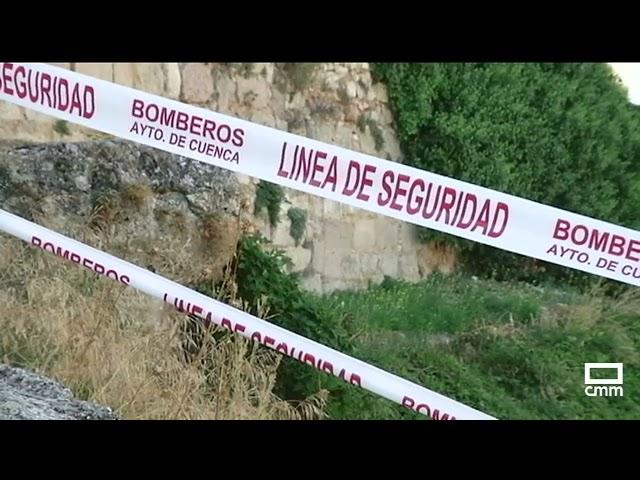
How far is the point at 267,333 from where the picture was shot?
3973mm

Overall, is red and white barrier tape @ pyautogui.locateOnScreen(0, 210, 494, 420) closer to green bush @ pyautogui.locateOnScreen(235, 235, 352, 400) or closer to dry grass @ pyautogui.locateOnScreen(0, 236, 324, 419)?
dry grass @ pyautogui.locateOnScreen(0, 236, 324, 419)

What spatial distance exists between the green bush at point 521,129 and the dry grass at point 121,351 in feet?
8.30

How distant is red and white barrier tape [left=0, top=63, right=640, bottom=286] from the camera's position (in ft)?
12.6

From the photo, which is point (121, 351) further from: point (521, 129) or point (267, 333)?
point (521, 129)

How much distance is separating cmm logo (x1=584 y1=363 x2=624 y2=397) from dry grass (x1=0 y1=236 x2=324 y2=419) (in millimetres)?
1337

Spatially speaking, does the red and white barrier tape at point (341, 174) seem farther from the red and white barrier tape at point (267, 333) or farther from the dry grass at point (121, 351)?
the dry grass at point (121, 351)

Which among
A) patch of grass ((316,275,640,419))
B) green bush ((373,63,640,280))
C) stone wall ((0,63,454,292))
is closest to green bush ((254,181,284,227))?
stone wall ((0,63,454,292))

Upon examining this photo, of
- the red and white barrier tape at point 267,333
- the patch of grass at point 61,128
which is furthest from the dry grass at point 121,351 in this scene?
the patch of grass at point 61,128

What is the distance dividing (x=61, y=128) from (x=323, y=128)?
5.80 feet

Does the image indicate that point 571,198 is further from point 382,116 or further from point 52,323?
point 52,323

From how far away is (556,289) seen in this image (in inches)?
235

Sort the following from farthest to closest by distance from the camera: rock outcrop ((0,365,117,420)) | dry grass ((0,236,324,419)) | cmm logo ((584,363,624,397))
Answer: cmm logo ((584,363,624,397)), dry grass ((0,236,324,419)), rock outcrop ((0,365,117,420))

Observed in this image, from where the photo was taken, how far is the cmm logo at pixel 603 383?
489 centimetres

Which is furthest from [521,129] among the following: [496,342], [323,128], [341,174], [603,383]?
[341,174]
